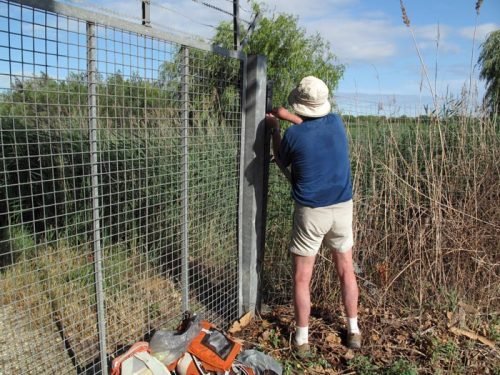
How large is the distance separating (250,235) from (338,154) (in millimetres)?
1090

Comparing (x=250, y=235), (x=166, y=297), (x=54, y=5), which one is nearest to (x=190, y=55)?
(x=54, y=5)

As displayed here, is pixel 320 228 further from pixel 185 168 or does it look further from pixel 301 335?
pixel 185 168

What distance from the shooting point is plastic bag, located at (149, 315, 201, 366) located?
295 cm

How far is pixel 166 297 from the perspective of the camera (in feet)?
11.7

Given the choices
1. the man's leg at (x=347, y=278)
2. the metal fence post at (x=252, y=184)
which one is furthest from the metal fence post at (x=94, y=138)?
the man's leg at (x=347, y=278)

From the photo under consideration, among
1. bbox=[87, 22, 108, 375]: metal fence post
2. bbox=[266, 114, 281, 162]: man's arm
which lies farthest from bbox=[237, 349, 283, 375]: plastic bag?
bbox=[266, 114, 281, 162]: man's arm

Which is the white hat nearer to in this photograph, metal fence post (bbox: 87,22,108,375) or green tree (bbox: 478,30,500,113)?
metal fence post (bbox: 87,22,108,375)

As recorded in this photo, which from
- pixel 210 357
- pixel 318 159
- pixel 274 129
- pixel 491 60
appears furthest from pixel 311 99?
pixel 491 60

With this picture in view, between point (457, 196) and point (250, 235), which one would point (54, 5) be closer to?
point (250, 235)

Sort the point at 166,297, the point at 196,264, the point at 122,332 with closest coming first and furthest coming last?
1. the point at 122,332
2. the point at 166,297
3. the point at 196,264

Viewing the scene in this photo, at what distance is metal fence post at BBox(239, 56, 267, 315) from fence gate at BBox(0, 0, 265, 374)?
12mm

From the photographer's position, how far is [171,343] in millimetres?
2990

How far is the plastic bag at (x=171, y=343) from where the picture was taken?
9.68 feet

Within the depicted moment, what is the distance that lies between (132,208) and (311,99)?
5.39 ft
